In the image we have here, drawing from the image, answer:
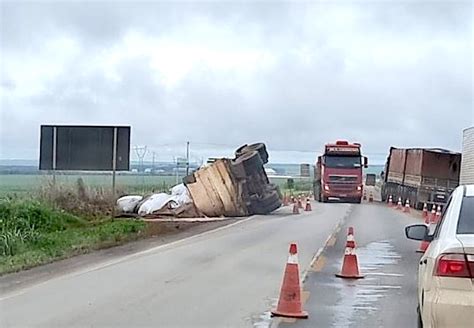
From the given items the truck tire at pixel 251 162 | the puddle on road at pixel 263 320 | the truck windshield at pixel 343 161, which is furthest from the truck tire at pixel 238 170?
the puddle on road at pixel 263 320

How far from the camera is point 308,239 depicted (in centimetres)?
2389

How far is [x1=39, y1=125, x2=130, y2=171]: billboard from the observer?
3183 cm

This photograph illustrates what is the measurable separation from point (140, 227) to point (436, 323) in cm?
1977

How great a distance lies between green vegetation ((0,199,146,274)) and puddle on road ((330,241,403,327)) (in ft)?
18.9

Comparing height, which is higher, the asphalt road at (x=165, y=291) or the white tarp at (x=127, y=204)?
the asphalt road at (x=165, y=291)

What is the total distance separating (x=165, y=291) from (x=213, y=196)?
23.2 meters

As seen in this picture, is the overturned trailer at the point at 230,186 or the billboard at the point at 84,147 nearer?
the billboard at the point at 84,147

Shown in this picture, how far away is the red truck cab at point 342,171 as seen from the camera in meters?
52.6

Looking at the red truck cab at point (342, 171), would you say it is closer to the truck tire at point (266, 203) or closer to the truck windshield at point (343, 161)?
the truck windshield at point (343, 161)

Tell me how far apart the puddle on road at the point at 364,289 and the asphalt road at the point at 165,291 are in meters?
0.92

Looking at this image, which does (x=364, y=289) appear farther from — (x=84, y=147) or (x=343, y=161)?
(x=343, y=161)

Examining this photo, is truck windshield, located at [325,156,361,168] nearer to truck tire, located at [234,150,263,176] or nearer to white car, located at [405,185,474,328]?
truck tire, located at [234,150,263,176]

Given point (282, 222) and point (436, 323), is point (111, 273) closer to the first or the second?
point (436, 323)

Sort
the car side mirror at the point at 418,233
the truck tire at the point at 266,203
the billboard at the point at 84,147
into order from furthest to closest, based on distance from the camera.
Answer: the truck tire at the point at 266,203, the billboard at the point at 84,147, the car side mirror at the point at 418,233
